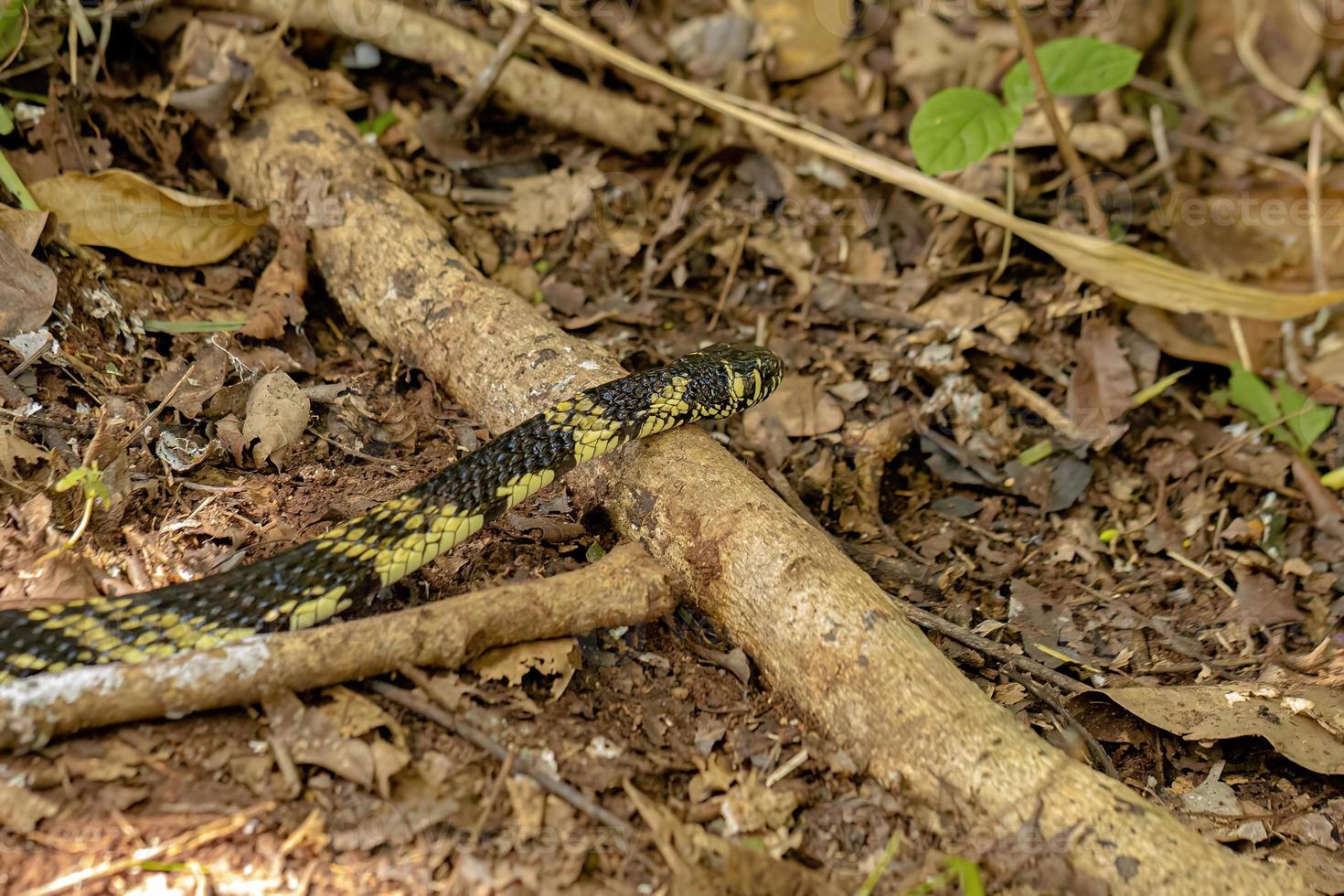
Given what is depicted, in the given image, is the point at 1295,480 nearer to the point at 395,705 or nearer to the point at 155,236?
the point at 395,705

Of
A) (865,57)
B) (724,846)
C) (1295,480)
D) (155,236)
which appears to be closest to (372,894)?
(724,846)

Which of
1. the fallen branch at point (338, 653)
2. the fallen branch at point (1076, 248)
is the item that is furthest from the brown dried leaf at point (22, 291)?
the fallen branch at point (1076, 248)

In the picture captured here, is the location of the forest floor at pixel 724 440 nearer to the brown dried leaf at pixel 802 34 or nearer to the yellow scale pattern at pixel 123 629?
the brown dried leaf at pixel 802 34

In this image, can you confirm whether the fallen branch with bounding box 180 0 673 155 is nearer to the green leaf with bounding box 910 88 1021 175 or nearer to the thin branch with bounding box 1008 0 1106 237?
the green leaf with bounding box 910 88 1021 175

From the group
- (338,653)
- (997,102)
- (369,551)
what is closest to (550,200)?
(997,102)

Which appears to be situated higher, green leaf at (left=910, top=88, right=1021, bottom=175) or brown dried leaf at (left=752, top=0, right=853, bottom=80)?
green leaf at (left=910, top=88, right=1021, bottom=175)

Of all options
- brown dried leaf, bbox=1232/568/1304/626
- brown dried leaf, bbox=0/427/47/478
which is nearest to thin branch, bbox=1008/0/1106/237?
brown dried leaf, bbox=1232/568/1304/626

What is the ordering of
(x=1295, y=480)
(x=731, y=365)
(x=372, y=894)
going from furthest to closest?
(x=1295, y=480), (x=731, y=365), (x=372, y=894)

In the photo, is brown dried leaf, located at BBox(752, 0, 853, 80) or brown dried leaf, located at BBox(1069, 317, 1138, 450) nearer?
brown dried leaf, located at BBox(1069, 317, 1138, 450)
